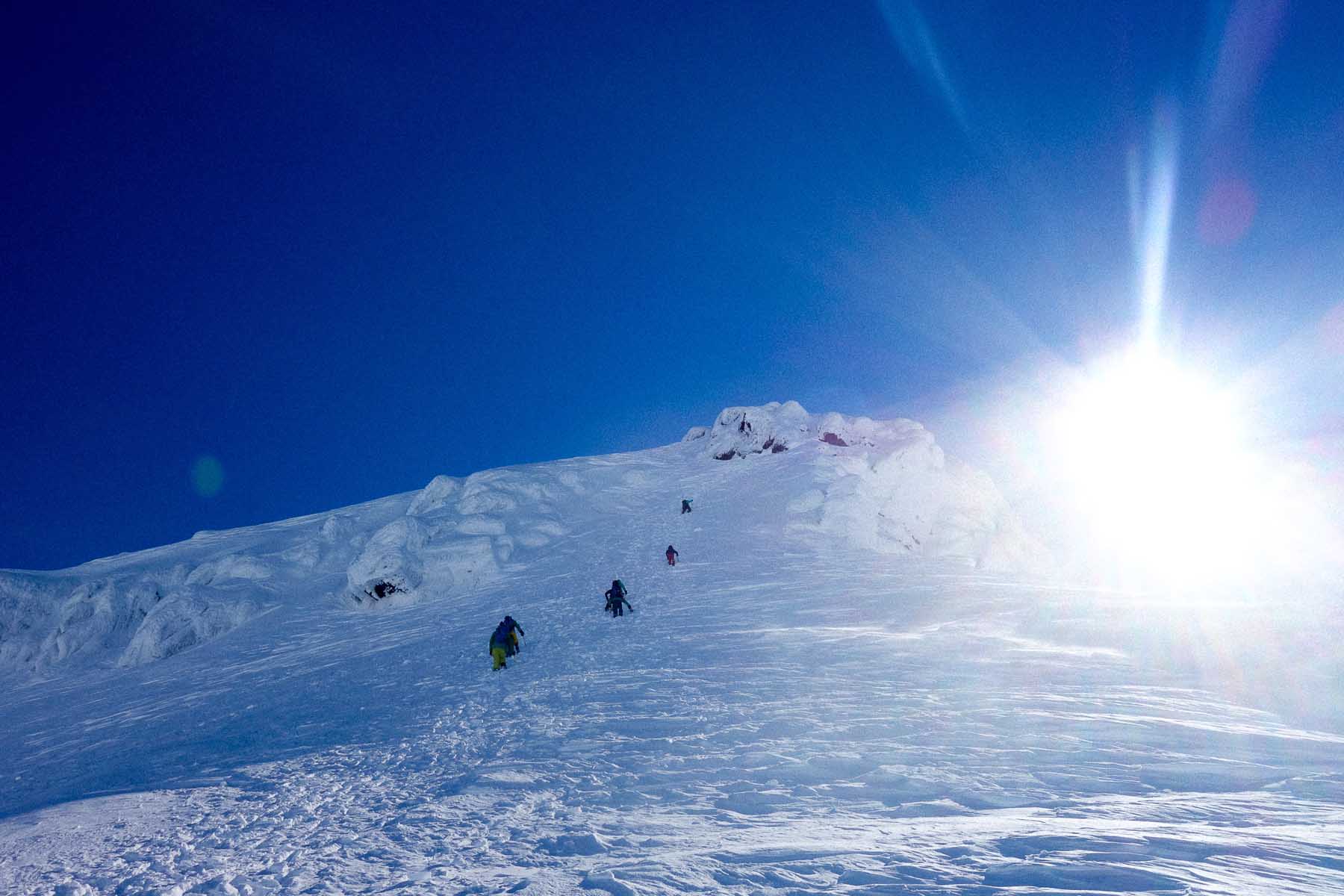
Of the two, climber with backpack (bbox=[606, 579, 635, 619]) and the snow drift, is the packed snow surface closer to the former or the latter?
climber with backpack (bbox=[606, 579, 635, 619])

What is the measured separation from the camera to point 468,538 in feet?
126

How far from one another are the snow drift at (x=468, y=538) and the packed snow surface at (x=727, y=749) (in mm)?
5312

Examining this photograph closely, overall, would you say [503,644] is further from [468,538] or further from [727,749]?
[468,538]

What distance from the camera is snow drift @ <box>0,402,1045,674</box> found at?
34.8 meters

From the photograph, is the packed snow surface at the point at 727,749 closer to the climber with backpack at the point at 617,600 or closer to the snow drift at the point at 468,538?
the climber with backpack at the point at 617,600

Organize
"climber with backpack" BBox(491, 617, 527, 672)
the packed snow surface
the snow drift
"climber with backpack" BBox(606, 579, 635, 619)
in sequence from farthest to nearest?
the snow drift → "climber with backpack" BBox(606, 579, 635, 619) → "climber with backpack" BBox(491, 617, 527, 672) → the packed snow surface

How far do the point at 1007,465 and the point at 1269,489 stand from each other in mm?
22021

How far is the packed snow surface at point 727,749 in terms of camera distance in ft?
20.0

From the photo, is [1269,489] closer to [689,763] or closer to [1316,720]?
[1316,720]

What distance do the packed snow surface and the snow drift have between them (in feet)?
17.4

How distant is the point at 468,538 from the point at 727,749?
103 feet

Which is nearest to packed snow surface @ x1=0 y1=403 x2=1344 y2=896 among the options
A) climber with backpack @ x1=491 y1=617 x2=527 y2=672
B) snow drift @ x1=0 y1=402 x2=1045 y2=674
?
climber with backpack @ x1=491 y1=617 x2=527 y2=672

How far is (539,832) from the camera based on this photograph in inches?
285

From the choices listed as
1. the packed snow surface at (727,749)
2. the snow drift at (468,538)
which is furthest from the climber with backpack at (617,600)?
the snow drift at (468,538)
